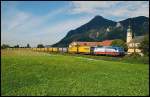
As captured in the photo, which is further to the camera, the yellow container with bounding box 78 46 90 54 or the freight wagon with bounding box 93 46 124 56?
the yellow container with bounding box 78 46 90 54

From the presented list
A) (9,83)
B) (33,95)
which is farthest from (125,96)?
(9,83)

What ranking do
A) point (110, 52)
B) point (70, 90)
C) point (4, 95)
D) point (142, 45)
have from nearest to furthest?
point (4, 95)
point (70, 90)
point (142, 45)
point (110, 52)

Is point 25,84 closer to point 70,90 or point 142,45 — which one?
point 70,90

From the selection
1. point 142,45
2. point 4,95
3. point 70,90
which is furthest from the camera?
point 142,45

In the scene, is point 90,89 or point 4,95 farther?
point 90,89

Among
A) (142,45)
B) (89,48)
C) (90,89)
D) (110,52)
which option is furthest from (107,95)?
(89,48)

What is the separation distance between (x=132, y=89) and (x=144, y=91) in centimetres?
87

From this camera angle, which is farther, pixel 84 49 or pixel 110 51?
pixel 84 49

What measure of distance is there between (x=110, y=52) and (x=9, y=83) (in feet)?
236

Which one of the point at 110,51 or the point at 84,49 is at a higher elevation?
the point at 84,49

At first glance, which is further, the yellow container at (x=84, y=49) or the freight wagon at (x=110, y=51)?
the yellow container at (x=84, y=49)

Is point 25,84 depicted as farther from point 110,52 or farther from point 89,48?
point 89,48

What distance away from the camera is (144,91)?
50.3 feet

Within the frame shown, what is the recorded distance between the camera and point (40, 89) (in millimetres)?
15586
